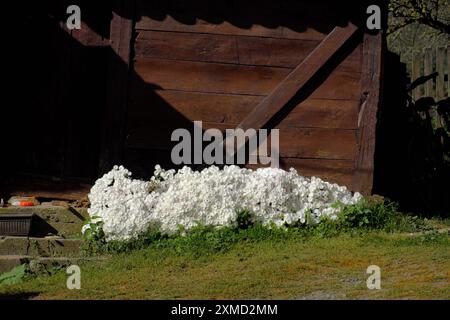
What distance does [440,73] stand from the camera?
42.5 feet

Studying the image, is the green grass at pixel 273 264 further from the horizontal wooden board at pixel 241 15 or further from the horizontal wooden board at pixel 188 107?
the horizontal wooden board at pixel 241 15

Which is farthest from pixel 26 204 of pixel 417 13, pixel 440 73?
pixel 417 13

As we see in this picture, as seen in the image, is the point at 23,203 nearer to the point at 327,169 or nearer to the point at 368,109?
the point at 327,169

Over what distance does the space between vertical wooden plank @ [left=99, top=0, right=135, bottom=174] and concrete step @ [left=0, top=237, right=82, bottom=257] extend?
1.45 m

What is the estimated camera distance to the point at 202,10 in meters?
9.58

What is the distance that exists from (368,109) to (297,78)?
97 cm

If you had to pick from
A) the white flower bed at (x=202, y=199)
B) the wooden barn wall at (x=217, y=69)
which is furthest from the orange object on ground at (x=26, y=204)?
the wooden barn wall at (x=217, y=69)

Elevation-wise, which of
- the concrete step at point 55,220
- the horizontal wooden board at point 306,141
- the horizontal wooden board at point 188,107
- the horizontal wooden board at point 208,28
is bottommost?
→ the concrete step at point 55,220

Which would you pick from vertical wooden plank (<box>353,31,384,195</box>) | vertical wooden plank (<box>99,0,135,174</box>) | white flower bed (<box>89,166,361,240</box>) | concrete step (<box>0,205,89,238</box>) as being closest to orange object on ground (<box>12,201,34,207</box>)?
concrete step (<box>0,205,89,238</box>)

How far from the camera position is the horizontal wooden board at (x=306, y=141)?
9.56 metres

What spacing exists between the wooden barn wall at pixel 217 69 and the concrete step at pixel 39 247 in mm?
1632

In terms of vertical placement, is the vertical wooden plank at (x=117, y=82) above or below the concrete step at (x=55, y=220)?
above
